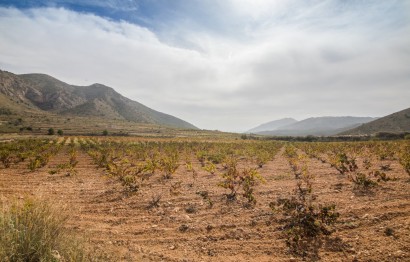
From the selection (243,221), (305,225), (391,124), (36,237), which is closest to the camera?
(36,237)

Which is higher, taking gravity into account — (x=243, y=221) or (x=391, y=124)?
(x=391, y=124)

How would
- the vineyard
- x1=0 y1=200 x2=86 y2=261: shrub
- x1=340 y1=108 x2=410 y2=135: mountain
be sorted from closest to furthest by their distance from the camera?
x1=0 y1=200 x2=86 y2=261: shrub
the vineyard
x1=340 y1=108 x2=410 y2=135: mountain

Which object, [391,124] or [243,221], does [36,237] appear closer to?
[243,221]

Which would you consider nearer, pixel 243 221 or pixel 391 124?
pixel 243 221

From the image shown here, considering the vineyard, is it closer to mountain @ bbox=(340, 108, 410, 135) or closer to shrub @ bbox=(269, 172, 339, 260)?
shrub @ bbox=(269, 172, 339, 260)

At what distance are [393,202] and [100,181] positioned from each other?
40.0 ft

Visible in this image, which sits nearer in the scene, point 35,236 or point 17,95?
point 35,236

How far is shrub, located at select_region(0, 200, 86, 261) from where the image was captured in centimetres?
354

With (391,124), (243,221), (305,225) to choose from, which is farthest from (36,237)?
(391,124)

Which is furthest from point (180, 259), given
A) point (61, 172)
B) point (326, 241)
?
point (61, 172)

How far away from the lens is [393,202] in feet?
22.7

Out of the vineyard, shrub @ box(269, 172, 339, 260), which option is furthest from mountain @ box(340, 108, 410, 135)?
shrub @ box(269, 172, 339, 260)

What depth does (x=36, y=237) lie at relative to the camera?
3885 millimetres

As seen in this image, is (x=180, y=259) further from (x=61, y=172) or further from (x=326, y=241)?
(x=61, y=172)
